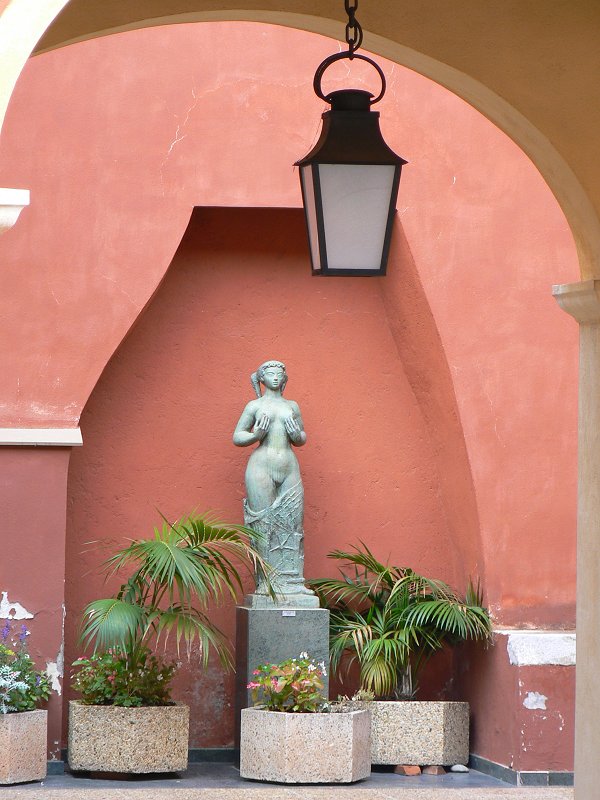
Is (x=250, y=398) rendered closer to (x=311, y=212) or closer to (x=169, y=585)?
(x=169, y=585)

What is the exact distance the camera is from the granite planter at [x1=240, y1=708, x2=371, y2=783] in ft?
23.6

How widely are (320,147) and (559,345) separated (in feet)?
15.9

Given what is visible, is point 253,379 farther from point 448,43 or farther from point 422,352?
point 448,43

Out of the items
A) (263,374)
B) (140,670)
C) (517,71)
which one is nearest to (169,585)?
(140,670)

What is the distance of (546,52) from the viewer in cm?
354

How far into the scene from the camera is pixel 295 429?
7.91 metres

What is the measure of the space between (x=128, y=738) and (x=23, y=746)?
565 mm

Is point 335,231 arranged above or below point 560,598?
above

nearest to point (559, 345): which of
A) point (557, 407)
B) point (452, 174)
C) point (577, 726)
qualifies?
point (557, 407)

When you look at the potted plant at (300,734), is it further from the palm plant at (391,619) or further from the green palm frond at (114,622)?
the green palm frond at (114,622)

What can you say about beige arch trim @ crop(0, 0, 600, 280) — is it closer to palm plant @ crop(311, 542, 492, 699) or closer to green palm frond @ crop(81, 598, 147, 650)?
green palm frond @ crop(81, 598, 147, 650)

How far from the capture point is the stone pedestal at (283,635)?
25.1 ft

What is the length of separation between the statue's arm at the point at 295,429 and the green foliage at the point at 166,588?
0.64 metres

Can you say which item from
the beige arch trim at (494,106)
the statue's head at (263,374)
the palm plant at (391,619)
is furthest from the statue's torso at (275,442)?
the beige arch trim at (494,106)
